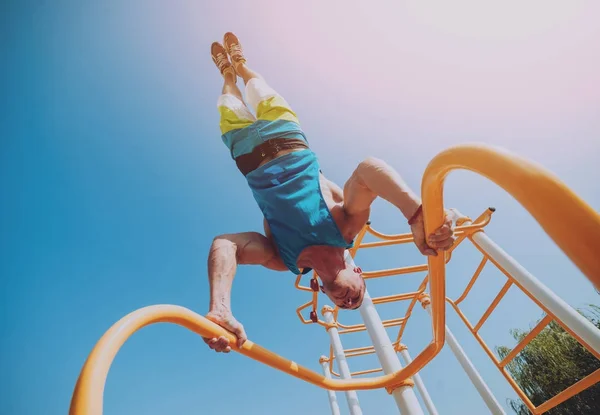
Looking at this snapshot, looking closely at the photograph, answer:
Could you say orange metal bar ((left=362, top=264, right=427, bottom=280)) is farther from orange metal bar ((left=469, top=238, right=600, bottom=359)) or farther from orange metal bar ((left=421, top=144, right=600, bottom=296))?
orange metal bar ((left=421, top=144, right=600, bottom=296))

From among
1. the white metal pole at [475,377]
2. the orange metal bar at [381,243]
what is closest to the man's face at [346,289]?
the orange metal bar at [381,243]

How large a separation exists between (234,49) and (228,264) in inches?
98.1

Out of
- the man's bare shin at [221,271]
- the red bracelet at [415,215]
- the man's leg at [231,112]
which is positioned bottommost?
the red bracelet at [415,215]

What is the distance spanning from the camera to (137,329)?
754 mm

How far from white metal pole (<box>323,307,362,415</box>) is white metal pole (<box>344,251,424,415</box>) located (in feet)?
3.78

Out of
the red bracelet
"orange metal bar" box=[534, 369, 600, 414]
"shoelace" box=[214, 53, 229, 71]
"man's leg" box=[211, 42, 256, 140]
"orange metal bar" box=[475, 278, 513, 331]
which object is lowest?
"orange metal bar" box=[534, 369, 600, 414]

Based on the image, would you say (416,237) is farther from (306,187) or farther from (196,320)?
(306,187)

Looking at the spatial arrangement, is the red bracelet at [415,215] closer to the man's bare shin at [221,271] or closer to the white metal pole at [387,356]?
the man's bare shin at [221,271]

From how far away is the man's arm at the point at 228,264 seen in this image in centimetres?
115

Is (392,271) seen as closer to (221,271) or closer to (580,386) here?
(580,386)

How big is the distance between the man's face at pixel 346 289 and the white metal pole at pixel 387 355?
0.60 metres

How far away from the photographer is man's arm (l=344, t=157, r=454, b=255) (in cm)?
100

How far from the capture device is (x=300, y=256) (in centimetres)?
182

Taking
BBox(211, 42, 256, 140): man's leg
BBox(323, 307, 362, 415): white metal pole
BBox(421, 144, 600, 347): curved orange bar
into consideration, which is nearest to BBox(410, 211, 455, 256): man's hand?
BBox(421, 144, 600, 347): curved orange bar
